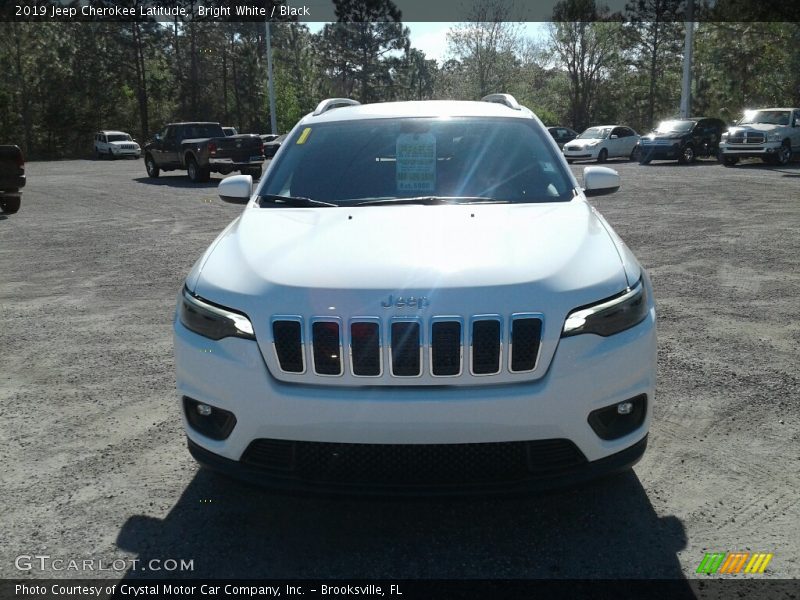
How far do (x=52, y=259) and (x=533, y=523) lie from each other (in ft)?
27.8

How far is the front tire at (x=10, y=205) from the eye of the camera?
1484cm

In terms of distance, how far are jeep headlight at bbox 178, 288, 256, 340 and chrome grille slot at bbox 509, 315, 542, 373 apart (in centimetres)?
93

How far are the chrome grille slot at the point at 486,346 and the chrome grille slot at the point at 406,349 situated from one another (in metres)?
0.19

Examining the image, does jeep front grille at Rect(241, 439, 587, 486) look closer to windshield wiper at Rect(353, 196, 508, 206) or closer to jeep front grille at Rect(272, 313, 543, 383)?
jeep front grille at Rect(272, 313, 543, 383)

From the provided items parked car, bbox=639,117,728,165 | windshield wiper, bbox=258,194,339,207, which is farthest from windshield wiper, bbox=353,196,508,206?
parked car, bbox=639,117,728,165

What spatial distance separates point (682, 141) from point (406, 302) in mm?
27650

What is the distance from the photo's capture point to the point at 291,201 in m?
3.98

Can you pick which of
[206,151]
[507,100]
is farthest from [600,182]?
[206,151]

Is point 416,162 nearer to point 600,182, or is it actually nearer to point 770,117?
point 600,182

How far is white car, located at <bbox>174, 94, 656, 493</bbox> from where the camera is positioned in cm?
261

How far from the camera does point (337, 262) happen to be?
2941 mm

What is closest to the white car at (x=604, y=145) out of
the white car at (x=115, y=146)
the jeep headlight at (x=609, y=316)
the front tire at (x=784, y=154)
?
→ the front tire at (x=784, y=154)

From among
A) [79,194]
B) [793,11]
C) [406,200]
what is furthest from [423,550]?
[793,11]

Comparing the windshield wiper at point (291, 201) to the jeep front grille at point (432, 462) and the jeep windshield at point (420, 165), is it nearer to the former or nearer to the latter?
the jeep windshield at point (420, 165)
